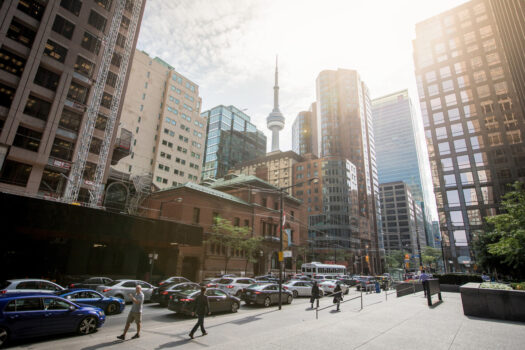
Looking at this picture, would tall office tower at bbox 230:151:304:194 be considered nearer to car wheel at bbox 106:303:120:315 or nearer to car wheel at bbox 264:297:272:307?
car wheel at bbox 264:297:272:307

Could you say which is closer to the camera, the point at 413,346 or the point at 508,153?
the point at 413,346

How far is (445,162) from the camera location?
69.4 meters

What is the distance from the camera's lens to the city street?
29.0 feet

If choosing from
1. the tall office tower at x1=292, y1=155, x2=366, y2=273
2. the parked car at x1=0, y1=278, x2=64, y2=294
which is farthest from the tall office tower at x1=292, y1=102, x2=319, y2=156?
the parked car at x1=0, y1=278, x2=64, y2=294

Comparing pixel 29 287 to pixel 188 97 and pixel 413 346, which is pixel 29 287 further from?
pixel 188 97

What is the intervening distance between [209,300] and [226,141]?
392 feet

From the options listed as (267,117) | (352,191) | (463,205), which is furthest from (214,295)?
(267,117)

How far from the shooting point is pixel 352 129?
12756 centimetres

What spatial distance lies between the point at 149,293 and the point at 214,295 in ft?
22.2

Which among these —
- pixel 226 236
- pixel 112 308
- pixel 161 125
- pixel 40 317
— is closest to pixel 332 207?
pixel 161 125

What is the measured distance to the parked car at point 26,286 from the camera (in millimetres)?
13412

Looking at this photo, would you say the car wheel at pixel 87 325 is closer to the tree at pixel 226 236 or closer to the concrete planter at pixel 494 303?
the concrete planter at pixel 494 303

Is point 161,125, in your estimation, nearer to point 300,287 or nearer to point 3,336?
point 300,287

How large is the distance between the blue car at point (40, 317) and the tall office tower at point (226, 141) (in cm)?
11626
